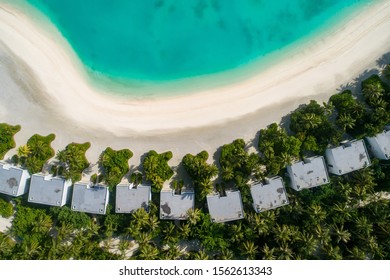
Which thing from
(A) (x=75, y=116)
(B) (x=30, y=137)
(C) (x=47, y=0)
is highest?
(C) (x=47, y=0)

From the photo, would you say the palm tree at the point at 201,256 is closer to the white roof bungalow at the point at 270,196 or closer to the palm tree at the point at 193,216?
the palm tree at the point at 193,216

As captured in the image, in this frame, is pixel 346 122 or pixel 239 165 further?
pixel 239 165

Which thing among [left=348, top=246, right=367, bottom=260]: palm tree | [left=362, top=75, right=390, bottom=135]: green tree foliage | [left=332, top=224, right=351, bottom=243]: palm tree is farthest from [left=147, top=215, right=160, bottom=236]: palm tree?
[left=362, top=75, right=390, bottom=135]: green tree foliage

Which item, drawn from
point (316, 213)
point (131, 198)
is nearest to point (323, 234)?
point (316, 213)

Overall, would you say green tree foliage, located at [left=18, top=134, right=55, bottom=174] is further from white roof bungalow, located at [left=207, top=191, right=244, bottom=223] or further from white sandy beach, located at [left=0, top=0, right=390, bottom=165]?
white roof bungalow, located at [left=207, top=191, right=244, bottom=223]

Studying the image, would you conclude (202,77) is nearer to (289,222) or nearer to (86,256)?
(289,222)

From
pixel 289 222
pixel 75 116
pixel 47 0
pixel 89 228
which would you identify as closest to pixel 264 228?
pixel 289 222

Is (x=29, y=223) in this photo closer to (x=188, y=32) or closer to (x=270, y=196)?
(x=270, y=196)
